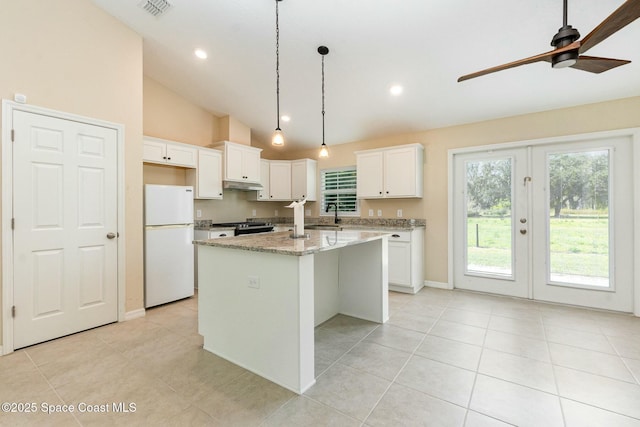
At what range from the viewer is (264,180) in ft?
17.9

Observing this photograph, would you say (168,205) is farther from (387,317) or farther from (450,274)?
(450,274)

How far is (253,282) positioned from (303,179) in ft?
11.8

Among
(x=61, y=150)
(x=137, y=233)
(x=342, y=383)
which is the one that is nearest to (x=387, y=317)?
(x=342, y=383)

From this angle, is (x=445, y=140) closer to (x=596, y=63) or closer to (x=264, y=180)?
(x=596, y=63)

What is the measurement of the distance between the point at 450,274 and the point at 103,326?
4.44 metres

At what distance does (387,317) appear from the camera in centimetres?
313

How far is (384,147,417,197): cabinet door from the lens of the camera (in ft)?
13.9

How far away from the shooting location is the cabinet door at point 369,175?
4.52 m

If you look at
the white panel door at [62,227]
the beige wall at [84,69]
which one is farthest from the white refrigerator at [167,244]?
the white panel door at [62,227]

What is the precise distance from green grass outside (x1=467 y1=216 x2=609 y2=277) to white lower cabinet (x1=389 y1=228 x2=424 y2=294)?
102 centimetres

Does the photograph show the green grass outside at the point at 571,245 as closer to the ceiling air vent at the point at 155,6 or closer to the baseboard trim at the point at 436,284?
the baseboard trim at the point at 436,284

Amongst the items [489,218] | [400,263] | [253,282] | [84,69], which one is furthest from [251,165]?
[489,218]

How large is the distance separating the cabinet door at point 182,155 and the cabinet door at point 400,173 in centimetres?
295

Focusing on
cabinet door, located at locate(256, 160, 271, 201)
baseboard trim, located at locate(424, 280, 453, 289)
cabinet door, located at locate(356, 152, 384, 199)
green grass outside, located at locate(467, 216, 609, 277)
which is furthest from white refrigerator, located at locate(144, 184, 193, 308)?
green grass outside, located at locate(467, 216, 609, 277)
